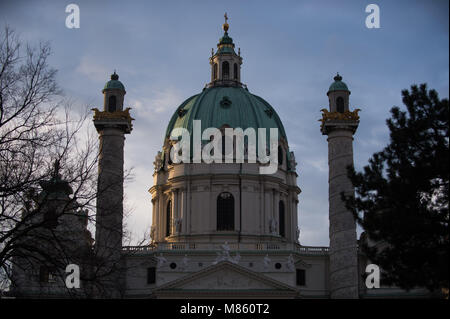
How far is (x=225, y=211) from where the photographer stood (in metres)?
75.6

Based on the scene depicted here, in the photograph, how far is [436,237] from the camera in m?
28.0

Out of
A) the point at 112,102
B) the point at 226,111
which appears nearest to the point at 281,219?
the point at 226,111

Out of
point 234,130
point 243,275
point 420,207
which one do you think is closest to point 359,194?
point 420,207

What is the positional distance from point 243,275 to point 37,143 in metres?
39.9

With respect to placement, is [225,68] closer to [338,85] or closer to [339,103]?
[338,85]

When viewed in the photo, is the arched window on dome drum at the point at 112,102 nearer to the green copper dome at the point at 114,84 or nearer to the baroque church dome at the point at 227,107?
the green copper dome at the point at 114,84

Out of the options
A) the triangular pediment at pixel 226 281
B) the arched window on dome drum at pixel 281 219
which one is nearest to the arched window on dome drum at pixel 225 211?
the arched window on dome drum at pixel 281 219

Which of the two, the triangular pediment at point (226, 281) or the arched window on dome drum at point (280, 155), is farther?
the arched window on dome drum at point (280, 155)

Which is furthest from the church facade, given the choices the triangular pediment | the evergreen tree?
the evergreen tree

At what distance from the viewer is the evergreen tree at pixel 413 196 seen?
2777cm

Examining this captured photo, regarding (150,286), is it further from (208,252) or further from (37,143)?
(37,143)

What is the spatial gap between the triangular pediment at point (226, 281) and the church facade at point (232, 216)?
0.09 meters

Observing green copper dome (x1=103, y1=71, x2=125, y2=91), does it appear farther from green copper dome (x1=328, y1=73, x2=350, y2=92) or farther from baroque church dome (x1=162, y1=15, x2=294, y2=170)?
green copper dome (x1=328, y1=73, x2=350, y2=92)
